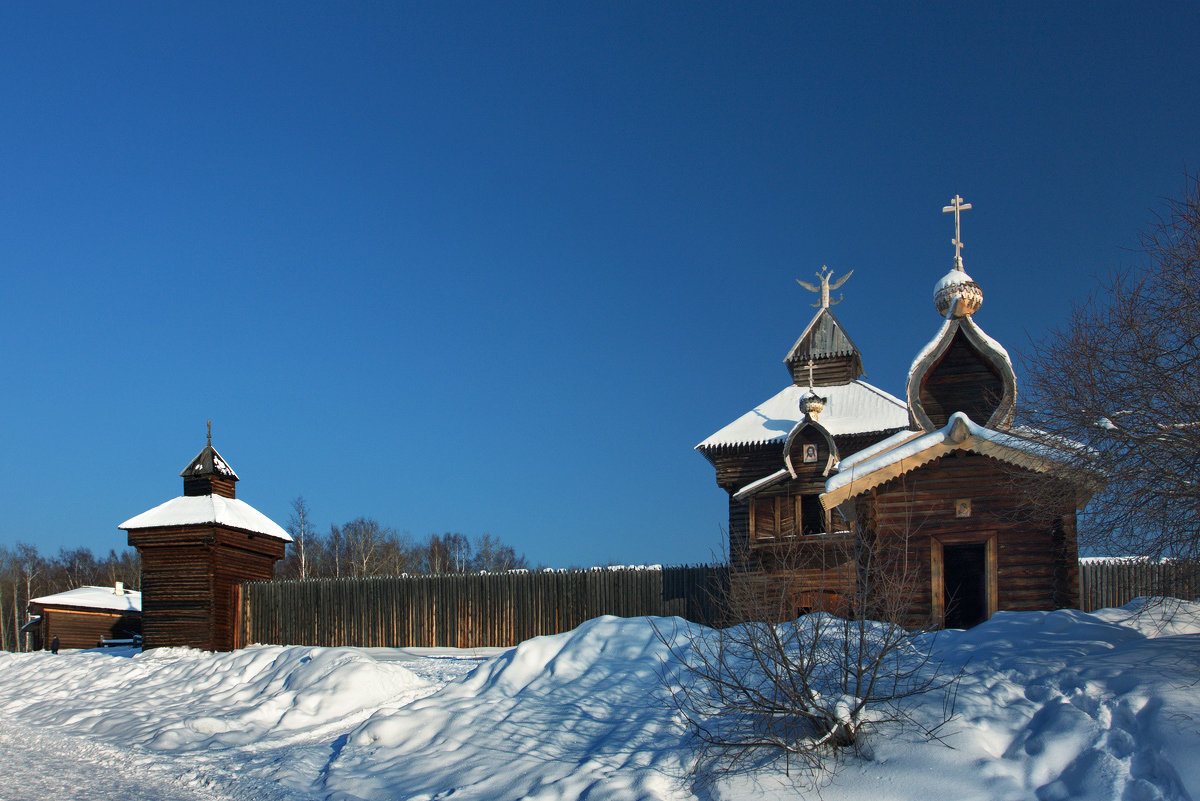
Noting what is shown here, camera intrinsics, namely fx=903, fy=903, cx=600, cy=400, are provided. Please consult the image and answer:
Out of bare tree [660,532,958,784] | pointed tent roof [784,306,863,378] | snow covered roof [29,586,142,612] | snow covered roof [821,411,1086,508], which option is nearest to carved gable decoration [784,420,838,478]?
pointed tent roof [784,306,863,378]

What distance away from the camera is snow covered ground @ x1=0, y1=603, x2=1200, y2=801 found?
24.0 feet

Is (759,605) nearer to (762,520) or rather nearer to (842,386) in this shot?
(762,520)

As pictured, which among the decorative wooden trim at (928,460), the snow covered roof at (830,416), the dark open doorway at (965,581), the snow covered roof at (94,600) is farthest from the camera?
the snow covered roof at (94,600)

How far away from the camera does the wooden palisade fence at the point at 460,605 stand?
20969 millimetres

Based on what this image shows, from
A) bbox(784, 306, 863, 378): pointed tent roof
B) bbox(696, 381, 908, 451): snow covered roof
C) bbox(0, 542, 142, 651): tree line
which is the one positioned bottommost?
bbox(0, 542, 142, 651): tree line

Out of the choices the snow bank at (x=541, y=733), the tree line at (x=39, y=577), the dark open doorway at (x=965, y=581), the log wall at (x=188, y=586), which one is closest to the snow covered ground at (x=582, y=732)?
the snow bank at (x=541, y=733)

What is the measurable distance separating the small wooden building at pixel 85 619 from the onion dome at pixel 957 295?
36.4 meters

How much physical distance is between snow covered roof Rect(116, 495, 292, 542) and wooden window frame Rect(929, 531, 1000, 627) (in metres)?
18.3

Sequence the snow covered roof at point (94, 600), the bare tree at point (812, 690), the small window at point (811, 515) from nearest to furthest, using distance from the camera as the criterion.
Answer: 1. the bare tree at point (812, 690)
2. the small window at point (811, 515)
3. the snow covered roof at point (94, 600)

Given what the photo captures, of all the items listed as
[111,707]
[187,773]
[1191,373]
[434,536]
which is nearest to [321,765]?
[187,773]

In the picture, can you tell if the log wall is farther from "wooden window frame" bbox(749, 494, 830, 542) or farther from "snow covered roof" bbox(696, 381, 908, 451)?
"wooden window frame" bbox(749, 494, 830, 542)

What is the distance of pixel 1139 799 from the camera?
6562mm

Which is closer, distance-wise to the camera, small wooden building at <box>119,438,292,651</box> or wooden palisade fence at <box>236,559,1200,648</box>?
wooden palisade fence at <box>236,559,1200,648</box>

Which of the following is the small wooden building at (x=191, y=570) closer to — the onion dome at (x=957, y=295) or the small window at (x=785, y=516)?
the small window at (x=785, y=516)
